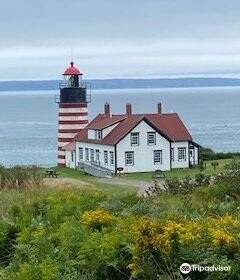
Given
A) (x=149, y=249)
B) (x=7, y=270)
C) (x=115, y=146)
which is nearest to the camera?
(x=149, y=249)

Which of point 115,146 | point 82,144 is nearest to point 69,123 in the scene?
point 82,144

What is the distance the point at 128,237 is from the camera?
24.1ft

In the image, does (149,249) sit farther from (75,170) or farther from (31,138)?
(31,138)

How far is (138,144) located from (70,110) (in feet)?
25.6

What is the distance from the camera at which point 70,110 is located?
2180 inches

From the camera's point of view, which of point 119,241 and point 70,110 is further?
point 70,110

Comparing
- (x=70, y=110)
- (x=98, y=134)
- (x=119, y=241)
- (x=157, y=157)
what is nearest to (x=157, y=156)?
(x=157, y=157)

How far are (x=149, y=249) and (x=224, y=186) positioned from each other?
7.44 m

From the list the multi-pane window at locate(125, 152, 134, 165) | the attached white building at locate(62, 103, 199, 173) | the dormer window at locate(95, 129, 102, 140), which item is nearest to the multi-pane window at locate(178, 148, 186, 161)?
the attached white building at locate(62, 103, 199, 173)

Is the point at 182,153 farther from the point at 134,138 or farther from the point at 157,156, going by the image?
the point at 134,138

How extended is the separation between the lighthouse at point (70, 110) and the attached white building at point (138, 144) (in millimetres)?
2871

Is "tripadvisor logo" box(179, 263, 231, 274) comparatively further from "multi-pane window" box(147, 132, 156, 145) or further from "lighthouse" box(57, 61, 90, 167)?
"lighthouse" box(57, 61, 90, 167)

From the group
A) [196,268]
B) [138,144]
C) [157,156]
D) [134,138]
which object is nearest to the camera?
[196,268]

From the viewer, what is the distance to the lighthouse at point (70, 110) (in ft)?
181
